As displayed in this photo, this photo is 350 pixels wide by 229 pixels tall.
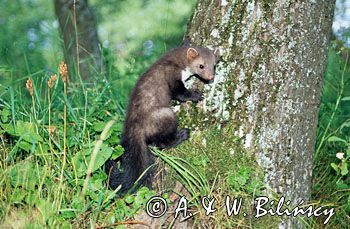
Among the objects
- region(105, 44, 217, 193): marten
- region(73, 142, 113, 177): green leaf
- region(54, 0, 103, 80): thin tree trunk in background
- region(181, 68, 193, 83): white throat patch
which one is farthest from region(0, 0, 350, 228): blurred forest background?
region(54, 0, 103, 80): thin tree trunk in background

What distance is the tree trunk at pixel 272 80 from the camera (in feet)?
13.9

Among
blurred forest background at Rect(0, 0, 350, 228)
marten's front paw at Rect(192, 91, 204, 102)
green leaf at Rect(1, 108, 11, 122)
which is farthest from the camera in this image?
green leaf at Rect(1, 108, 11, 122)

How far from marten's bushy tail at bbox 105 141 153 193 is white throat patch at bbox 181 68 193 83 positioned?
0.70 meters

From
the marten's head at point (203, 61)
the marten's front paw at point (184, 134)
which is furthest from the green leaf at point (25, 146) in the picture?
the marten's head at point (203, 61)

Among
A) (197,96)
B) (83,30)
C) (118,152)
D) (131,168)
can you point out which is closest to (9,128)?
(118,152)

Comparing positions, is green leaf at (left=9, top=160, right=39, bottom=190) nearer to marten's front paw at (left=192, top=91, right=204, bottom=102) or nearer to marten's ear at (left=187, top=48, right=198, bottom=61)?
marten's front paw at (left=192, top=91, right=204, bottom=102)

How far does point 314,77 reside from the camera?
4383 millimetres

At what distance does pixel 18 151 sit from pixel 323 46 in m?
2.24

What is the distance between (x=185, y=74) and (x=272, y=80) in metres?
0.86

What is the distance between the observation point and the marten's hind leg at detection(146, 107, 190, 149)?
4.33 metres

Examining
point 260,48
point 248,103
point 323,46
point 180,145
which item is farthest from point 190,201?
point 323,46

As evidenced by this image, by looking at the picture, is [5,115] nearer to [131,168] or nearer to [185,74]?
[131,168]

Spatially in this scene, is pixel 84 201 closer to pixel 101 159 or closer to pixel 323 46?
pixel 101 159

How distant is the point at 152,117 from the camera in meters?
4.49
